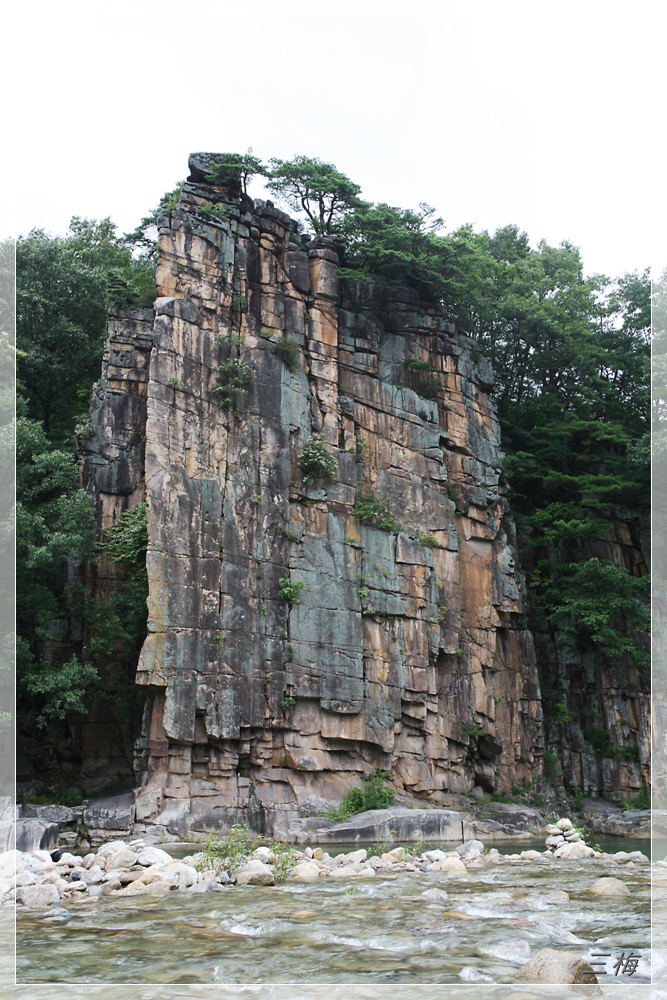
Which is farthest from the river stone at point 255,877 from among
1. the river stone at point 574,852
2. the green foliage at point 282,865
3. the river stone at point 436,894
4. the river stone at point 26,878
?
the river stone at point 574,852

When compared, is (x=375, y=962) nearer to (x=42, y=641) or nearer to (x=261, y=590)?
(x=261, y=590)

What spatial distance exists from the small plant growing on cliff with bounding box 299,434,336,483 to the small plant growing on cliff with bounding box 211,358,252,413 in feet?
7.53

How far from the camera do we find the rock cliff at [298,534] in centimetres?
1942

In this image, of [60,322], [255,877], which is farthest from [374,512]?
[255,877]

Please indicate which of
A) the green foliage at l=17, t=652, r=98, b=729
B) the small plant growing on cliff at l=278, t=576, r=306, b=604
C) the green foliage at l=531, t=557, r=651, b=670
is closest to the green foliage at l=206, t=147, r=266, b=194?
the small plant growing on cliff at l=278, t=576, r=306, b=604

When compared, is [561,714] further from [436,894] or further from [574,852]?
[436,894]

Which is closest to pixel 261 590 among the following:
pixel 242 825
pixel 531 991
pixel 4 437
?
pixel 242 825

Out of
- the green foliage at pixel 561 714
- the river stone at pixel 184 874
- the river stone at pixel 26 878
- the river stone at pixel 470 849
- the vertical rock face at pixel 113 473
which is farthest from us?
the green foliage at pixel 561 714

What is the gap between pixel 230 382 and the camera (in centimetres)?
2173

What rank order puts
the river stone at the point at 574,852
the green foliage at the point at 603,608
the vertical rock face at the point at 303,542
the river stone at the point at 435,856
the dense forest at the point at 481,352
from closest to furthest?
the river stone at the point at 435,856 < the river stone at the point at 574,852 < the vertical rock face at the point at 303,542 < the dense forest at the point at 481,352 < the green foliage at the point at 603,608

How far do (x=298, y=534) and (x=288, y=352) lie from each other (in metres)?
5.02

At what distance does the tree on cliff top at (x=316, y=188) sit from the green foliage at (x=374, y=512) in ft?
27.4

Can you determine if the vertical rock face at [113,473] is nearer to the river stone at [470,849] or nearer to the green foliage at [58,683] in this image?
the green foliage at [58,683]

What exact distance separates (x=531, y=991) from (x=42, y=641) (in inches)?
703
